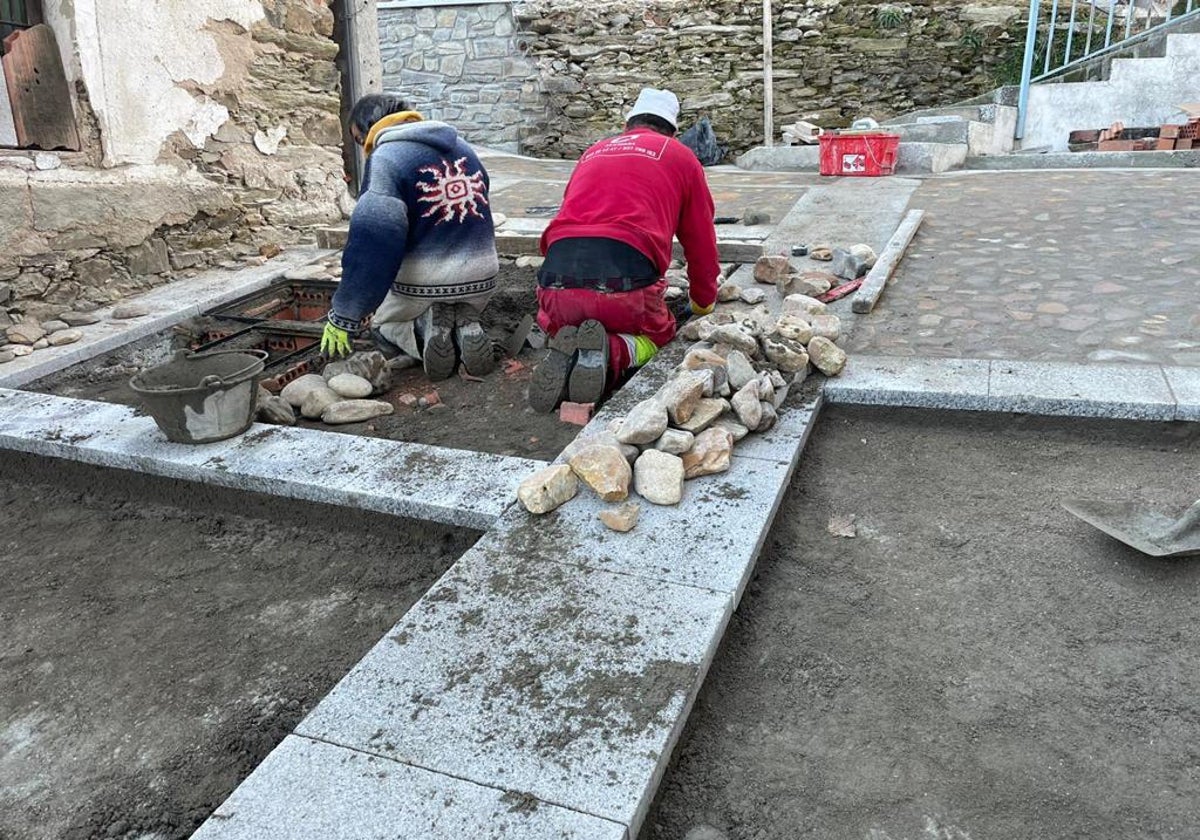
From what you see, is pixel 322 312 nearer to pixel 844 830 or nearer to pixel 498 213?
pixel 498 213

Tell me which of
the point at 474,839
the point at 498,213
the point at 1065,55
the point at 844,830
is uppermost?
the point at 1065,55

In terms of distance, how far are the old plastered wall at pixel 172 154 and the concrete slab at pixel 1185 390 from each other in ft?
16.9

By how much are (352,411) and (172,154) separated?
9.47 feet

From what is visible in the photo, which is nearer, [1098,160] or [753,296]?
[753,296]

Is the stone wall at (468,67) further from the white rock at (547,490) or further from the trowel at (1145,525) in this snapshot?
the trowel at (1145,525)

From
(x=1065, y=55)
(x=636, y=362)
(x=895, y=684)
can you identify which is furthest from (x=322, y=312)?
(x=1065, y=55)

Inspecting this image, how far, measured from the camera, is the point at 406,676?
1884 mm

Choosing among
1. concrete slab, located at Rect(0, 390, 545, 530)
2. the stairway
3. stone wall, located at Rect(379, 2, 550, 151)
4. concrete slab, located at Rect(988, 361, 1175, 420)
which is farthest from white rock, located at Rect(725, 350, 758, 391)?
stone wall, located at Rect(379, 2, 550, 151)

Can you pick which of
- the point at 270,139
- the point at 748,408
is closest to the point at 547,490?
the point at 748,408

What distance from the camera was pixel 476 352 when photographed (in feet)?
13.2

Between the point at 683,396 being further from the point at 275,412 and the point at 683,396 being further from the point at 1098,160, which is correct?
the point at 1098,160

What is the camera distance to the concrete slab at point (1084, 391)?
9.93ft

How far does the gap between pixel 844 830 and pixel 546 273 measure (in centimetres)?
253

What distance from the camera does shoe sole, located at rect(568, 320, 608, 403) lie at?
3.46 metres
